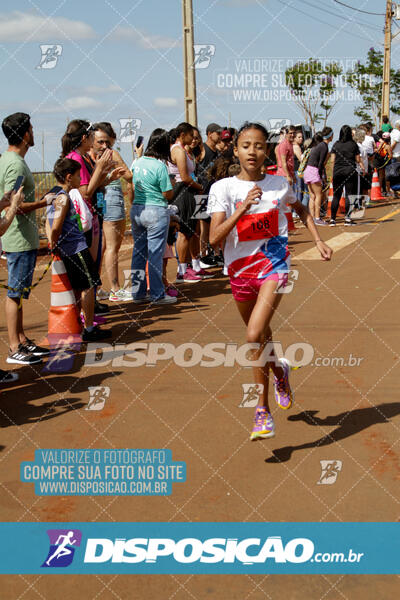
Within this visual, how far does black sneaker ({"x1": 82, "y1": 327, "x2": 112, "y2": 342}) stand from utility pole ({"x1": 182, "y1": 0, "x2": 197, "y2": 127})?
9391 millimetres

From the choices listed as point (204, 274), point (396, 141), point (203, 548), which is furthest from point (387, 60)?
point (203, 548)

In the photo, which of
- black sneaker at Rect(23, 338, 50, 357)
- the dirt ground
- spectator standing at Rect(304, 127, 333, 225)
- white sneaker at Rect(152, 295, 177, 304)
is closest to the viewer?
the dirt ground

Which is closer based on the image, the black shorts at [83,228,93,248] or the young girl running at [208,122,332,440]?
the young girl running at [208,122,332,440]

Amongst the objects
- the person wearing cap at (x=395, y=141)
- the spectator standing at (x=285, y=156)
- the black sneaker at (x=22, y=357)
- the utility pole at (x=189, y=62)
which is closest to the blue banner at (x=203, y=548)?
the black sneaker at (x=22, y=357)

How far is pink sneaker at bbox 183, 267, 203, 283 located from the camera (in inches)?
401

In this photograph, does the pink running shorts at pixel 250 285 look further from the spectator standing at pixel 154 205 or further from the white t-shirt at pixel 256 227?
the spectator standing at pixel 154 205

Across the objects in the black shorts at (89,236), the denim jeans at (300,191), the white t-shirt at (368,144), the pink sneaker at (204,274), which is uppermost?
the white t-shirt at (368,144)

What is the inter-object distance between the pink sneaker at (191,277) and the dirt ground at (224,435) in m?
2.09

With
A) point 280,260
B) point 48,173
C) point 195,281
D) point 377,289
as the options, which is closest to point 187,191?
point 195,281

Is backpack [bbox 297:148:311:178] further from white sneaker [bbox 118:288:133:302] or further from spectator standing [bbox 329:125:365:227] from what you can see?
white sneaker [bbox 118:288:133:302]

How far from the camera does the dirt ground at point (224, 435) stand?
10.4 feet

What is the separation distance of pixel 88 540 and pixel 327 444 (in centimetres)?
165

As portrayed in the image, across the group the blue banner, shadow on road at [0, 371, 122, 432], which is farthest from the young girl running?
shadow on road at [0, 371, 122, 432]

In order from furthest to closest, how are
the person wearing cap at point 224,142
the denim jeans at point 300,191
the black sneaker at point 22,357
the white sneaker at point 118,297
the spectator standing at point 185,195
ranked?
1. the denim jeans at point 300,191
2. the person wearing cap at point 224,142
3. the spectator standing at point 185,195
4. the white sneaker at point 118,297
5. the black sneaker at point 22,357
